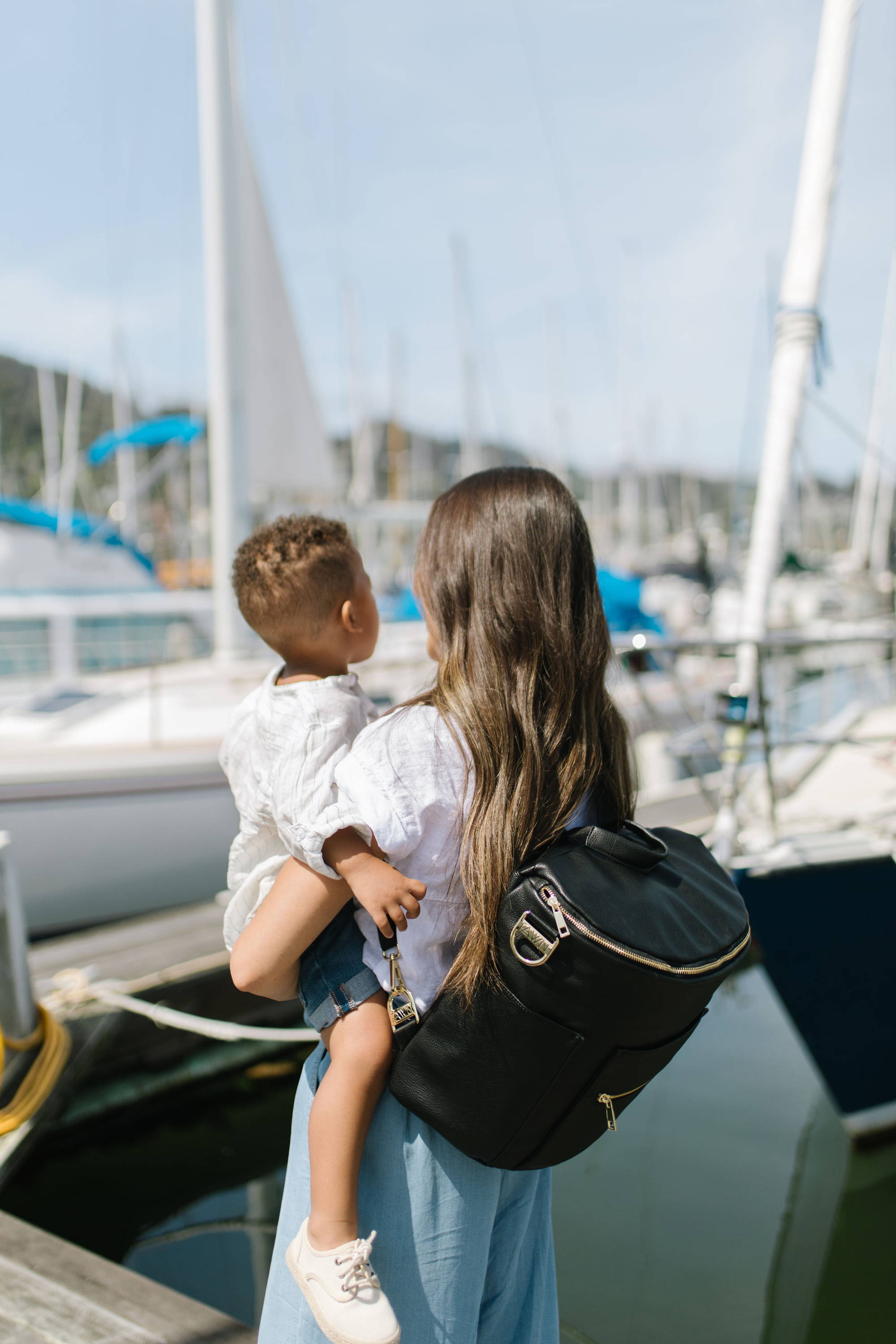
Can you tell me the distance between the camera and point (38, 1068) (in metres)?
2.85

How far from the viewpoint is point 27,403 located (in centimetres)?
2717

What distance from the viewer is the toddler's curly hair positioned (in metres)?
1.35

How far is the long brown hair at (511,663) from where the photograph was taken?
1.07m

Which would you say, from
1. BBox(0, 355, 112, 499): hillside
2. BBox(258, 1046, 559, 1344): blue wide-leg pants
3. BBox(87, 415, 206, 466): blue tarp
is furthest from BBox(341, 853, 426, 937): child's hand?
BBox(0, 355, 112, 499): hillside

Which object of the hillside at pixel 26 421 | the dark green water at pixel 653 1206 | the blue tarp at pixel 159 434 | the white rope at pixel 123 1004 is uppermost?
the hillside at pixel 26 421

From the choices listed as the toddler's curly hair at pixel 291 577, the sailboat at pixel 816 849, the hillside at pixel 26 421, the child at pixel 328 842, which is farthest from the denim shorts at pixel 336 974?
the hillside at pixel 26 421

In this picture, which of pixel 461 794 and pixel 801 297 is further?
pixel 801 297

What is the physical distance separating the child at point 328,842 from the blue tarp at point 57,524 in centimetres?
1113

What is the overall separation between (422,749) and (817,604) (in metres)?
21.6

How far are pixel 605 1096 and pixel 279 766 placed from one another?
0.61 m

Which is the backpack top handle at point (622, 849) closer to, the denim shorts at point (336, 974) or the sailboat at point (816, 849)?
the denim shorts at point (336, 974)

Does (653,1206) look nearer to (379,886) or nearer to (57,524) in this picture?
(379,886)

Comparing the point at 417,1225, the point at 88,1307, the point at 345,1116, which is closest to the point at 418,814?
the point at 345,1116

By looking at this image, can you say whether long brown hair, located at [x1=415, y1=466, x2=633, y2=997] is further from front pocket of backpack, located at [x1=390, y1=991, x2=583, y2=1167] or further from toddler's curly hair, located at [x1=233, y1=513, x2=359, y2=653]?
toddler's curly hair, located at [x1=233, y1=513, x2=359, y2=653]
